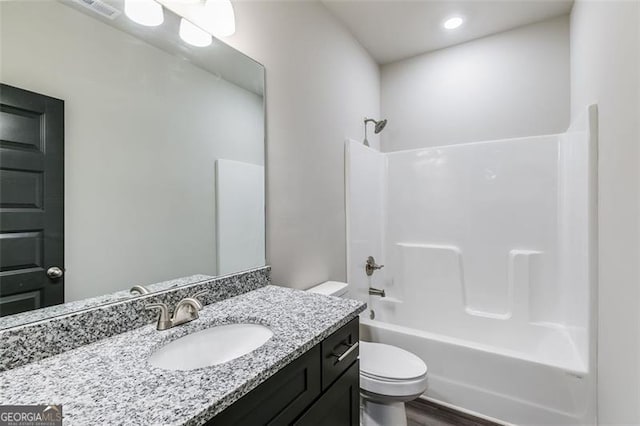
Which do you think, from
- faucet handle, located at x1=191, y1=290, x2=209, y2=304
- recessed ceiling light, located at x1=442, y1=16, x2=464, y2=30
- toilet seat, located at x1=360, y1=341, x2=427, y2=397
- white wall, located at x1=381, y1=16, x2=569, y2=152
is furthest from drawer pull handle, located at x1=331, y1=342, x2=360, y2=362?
recessed ceiling light, located at x1=442, y1=16, x2=464, y2=30

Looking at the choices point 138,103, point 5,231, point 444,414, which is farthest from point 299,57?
point 444,414

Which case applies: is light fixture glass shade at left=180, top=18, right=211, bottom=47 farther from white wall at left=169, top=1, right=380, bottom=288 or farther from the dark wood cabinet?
the dark wood cabinet

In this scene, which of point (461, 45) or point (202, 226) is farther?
point (461, 45)

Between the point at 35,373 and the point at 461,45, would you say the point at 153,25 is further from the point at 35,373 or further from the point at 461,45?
the point at 461,45

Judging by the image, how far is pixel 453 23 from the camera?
223 cm

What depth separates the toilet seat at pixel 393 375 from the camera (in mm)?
1423

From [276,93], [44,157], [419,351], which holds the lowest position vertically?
[419,351]

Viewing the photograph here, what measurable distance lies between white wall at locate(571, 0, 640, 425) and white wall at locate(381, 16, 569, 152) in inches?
31.6

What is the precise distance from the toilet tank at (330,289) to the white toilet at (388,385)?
38 centimetres

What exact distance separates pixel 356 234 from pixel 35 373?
6.21 ft

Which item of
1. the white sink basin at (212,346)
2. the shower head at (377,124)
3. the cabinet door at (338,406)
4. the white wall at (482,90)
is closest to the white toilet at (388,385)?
the cabinet door at (338,406)

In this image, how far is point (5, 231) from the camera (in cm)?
75

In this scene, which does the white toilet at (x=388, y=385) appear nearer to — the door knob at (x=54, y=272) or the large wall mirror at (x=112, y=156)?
the large wall mirror at (x=112, y=156)

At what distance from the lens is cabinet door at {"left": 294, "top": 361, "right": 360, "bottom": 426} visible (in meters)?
0.90
